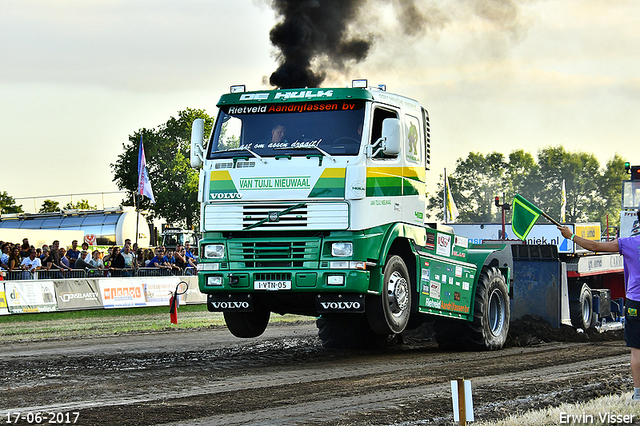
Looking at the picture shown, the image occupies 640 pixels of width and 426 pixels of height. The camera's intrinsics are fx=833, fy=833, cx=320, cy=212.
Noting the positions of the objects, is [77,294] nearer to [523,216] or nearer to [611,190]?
[523,216]

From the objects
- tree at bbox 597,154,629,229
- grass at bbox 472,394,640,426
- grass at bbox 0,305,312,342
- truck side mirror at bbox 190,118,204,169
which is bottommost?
grass at bbox 0,305,312,342

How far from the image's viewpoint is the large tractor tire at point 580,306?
15.6 m

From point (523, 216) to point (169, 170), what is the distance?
198 ft

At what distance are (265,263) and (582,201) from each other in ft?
336

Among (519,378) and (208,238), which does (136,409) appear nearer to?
(208,238)

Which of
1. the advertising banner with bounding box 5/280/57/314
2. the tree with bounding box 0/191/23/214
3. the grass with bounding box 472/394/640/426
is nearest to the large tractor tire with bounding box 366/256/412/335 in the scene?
the grass with bounding box 472/394/640/426

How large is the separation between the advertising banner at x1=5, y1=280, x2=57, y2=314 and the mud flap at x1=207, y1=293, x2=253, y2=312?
11.2 metres

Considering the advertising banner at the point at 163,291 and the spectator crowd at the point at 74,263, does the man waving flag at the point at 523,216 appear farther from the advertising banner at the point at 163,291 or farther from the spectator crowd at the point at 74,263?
the advertising banner at the point at 163,291

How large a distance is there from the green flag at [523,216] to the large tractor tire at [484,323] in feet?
2.83

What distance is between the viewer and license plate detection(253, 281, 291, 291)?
1064 centimetres

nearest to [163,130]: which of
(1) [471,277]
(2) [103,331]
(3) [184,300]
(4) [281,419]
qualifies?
(3) [184,300]

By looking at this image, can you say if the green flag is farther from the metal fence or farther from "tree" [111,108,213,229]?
"tree" [111,108,213,229]

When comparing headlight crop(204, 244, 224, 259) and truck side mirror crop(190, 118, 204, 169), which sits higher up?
truck side mirror crop(190, 118, 204, 169)

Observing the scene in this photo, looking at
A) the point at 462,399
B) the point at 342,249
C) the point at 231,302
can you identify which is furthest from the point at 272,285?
the point at 462,399
